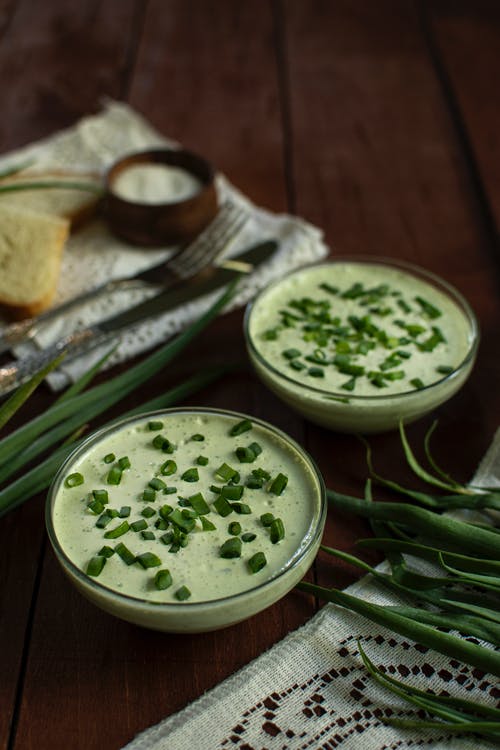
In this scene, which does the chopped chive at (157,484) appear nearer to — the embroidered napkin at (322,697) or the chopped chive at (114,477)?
the chopped chive at (114,477)

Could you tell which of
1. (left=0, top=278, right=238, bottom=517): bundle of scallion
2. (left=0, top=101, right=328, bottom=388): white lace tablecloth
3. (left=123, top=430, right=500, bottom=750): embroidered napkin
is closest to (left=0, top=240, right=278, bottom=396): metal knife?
(left=0, top=101, right=328, bottom=388): white lace tablecloth

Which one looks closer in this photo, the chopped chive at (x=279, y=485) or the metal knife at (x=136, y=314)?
the chopped chive at (x=279, y=485)

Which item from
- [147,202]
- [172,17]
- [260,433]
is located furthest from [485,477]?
[172,17]

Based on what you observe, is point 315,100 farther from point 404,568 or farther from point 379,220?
point 404,568

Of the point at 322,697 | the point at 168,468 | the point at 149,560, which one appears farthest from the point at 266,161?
the point at 322,697

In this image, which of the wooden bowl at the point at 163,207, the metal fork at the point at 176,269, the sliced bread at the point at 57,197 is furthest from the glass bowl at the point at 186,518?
the sliced bread at the point at 57,197

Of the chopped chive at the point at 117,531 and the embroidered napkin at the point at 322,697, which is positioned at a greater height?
the chopped chive at the point at 117,531
